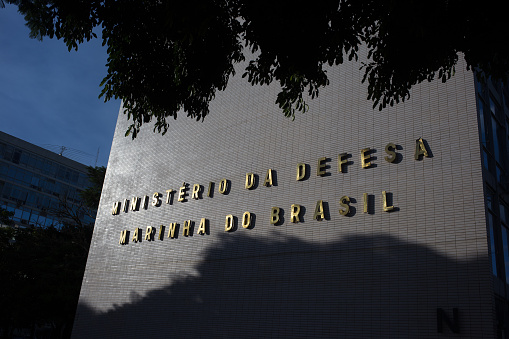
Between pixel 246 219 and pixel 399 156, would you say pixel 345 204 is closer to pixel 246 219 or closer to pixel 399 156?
pixel 399 156

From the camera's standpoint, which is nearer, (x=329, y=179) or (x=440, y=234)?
(x=440, y=234)

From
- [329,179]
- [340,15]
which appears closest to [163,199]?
[329,179]

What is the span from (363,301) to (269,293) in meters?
2.80

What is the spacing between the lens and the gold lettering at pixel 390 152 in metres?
12.7

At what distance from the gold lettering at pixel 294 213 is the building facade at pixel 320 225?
0.09m

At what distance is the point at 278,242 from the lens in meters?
13.8

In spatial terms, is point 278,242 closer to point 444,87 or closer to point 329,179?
point 329,179

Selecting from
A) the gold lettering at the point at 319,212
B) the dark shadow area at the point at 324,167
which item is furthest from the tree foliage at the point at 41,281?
the dark shadow area at the point at 324,167

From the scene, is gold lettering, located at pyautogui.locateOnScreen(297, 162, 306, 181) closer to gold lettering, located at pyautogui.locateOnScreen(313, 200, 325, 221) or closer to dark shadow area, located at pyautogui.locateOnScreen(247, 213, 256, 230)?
gold lettering, located at pyautogui.locateOnScreen(313, 200, 325, 221)

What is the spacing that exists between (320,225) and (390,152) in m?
2.70

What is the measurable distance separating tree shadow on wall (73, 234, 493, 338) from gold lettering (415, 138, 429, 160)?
89.6 inches

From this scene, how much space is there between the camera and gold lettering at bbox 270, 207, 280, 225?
14128 millimetres

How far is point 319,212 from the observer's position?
43.7ft

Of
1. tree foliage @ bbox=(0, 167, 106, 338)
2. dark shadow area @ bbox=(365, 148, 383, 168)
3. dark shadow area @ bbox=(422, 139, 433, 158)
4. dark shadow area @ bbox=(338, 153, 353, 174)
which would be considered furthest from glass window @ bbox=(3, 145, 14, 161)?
dark shadow area @ bbox=(422, 139, 433, 158)
